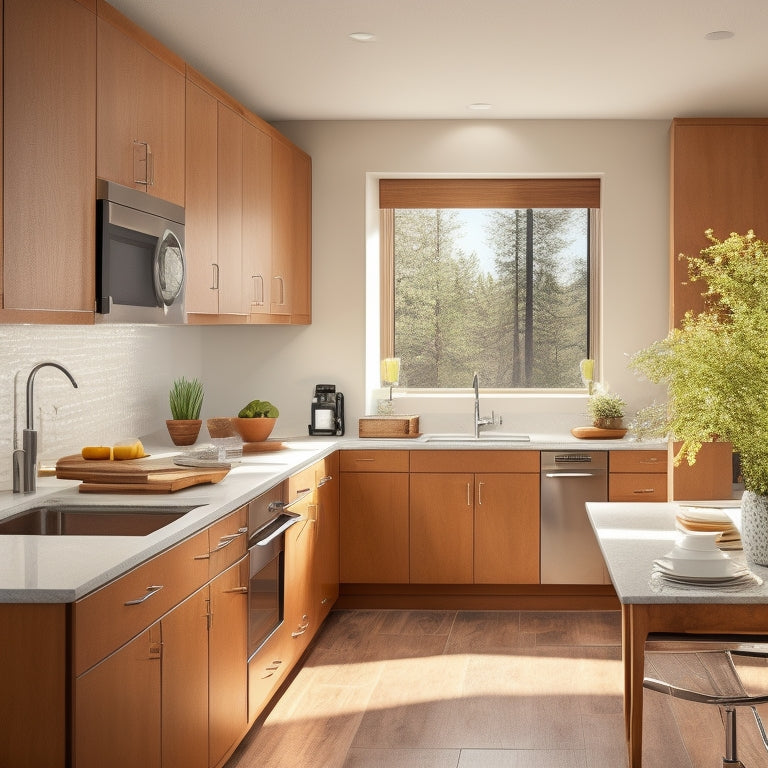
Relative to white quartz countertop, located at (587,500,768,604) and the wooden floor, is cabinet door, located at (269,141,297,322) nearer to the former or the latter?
the wooden floor

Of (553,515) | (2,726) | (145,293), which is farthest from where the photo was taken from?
(553,515)

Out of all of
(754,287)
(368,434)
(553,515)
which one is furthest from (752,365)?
(368,434)

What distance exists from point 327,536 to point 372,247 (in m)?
1.82

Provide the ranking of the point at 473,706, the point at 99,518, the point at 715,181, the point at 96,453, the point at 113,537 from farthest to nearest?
the point at 715,181 → the point at 473,706 → the point at 96,453 → the point at 99,518 → the point at 113,537

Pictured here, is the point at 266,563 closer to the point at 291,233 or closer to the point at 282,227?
the point at 282,227

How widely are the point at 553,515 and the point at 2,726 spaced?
3.63 m

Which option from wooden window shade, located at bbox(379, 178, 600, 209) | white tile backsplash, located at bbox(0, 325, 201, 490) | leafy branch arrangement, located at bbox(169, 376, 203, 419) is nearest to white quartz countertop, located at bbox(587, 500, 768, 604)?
white tile backsplash, located at bbox(0, 325, 201, 490)

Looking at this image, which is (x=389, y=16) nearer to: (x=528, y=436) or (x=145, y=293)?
(x=145, y=293)

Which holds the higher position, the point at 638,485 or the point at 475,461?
the point at 475,461

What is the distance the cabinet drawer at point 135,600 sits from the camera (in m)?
2.09

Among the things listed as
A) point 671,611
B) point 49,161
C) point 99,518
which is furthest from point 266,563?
point 671,611

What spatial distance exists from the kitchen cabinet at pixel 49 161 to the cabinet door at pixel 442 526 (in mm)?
2628

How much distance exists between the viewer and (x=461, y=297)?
6.08m

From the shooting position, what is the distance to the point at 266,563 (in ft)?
12.1
